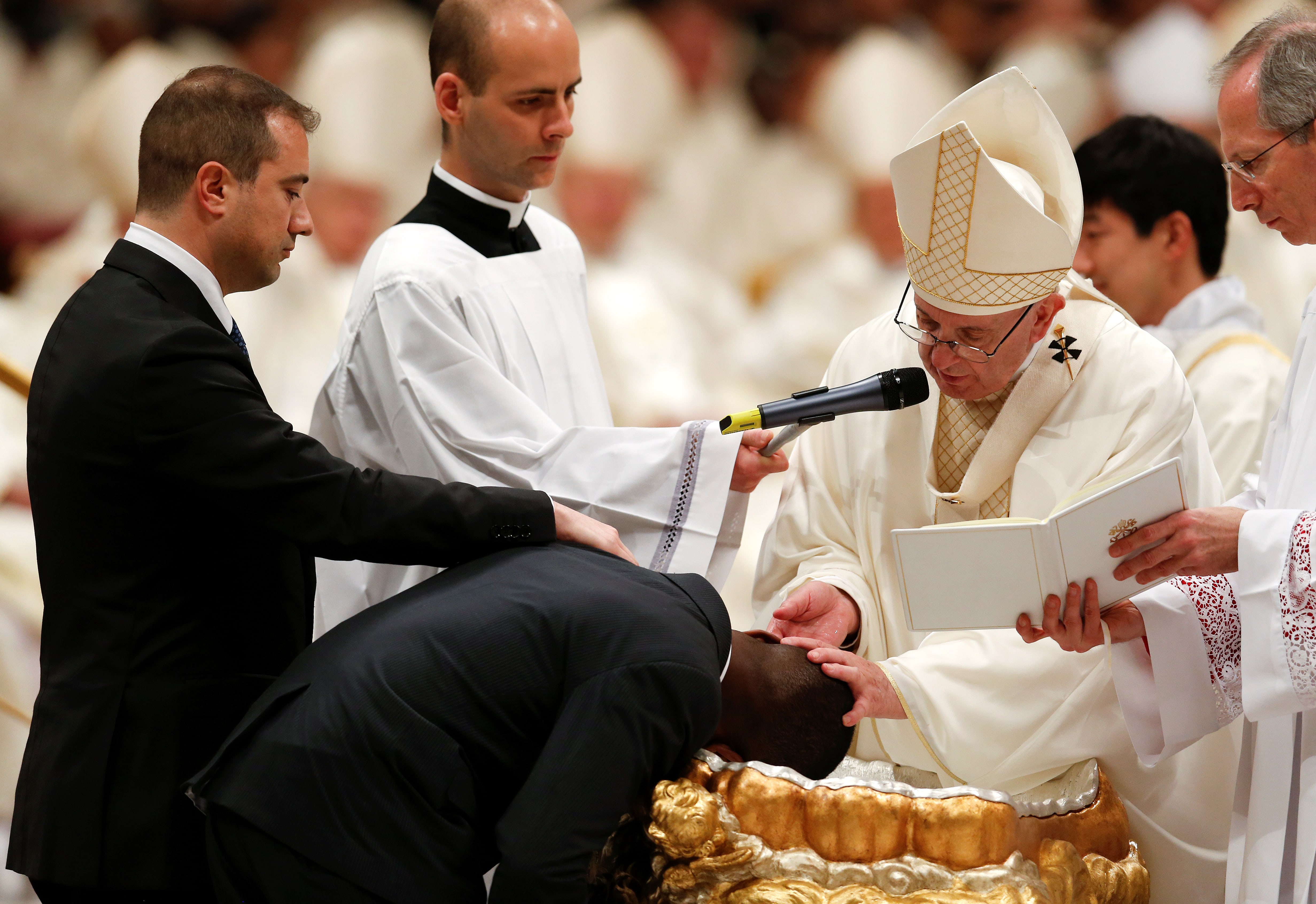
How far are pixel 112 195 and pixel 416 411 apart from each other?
3.45m

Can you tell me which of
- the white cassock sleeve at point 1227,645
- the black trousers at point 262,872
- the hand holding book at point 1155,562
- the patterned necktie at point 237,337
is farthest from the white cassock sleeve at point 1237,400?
the black trousers at point 262,872

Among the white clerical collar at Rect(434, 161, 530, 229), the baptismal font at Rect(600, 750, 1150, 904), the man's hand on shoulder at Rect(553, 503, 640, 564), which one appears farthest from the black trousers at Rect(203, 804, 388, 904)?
the white clerical collar at Rect(434, 161, 530, 229)

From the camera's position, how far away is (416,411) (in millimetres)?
2910

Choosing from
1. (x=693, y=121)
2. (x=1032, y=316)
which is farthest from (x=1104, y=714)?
(x=693, y=121)

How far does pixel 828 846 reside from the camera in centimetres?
212

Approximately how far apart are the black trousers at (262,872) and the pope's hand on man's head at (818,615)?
97 cm

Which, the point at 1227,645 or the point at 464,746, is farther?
the point at 1227,645

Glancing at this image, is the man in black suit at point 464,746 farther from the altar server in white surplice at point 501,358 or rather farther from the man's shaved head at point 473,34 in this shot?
the man's shaved head at point 473,34

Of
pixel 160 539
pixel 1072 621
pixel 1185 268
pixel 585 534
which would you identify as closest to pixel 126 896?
pixel 160 539

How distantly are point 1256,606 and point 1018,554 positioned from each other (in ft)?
1.47

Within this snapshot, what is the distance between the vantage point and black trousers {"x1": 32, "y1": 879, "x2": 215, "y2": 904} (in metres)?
2.14

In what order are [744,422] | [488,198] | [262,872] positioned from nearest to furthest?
[262,872] → [744,422] → [488,198]

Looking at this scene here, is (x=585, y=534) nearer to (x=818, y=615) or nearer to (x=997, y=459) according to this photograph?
(x=818, y=615)

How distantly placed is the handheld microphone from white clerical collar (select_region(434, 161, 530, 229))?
1084 mm
